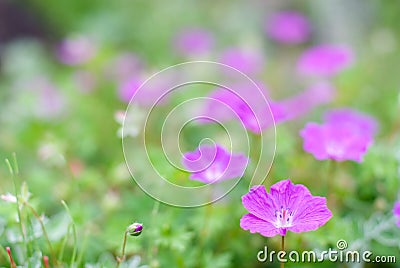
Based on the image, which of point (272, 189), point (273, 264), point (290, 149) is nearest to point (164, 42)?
point (290, 149)

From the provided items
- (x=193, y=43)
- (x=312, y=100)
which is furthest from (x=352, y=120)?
(x=193, y=43)

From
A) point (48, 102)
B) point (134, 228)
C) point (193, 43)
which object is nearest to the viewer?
point (134, 228)

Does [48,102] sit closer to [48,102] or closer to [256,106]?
[48,102]

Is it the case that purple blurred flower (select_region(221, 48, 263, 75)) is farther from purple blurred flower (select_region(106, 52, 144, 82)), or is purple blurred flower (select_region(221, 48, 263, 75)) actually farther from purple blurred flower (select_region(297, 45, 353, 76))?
purple blurred flower (select_region(106, 52, 144, 82))

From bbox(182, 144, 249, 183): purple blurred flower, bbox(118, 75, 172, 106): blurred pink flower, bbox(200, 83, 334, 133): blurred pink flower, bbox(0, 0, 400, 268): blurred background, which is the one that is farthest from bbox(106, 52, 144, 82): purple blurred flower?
bbox(182, 144, 249, 183): purple blurred flower

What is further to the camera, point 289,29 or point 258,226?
point 289,29

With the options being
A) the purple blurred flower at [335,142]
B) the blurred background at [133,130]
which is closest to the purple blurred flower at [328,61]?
the blurred background at [133,130]
